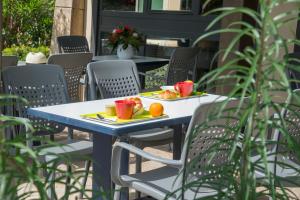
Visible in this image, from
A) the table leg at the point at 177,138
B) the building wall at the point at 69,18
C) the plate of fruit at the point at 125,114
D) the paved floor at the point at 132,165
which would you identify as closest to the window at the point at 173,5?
the building wall at the point at 69,18

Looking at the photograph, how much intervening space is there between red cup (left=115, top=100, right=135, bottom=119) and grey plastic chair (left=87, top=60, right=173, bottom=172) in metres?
0.92

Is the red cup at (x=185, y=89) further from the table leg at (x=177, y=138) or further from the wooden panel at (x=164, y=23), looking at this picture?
A: the wooden panel at (x=164, y=23)

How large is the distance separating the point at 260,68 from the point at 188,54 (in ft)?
13.3

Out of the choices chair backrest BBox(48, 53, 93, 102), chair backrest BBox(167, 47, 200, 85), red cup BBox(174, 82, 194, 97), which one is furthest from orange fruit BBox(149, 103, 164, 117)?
chair backrest BBox(167, 47, 200, 85)

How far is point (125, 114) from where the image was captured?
10.0 ft

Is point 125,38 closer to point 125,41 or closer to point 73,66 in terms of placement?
point 125,41

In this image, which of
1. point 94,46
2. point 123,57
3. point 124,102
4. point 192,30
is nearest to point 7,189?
point 124,102

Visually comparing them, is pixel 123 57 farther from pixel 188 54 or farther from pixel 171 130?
pixel 171 130

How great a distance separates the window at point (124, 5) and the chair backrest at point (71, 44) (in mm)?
1400

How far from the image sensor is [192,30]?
7.61 meters

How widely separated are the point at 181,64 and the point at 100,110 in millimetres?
2230

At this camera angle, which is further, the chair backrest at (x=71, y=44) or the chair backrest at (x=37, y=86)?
the chair backrest at (x=71, y=44)

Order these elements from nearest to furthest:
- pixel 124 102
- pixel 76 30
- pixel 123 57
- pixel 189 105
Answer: pixel 124 102
pixel 189 105
pixel 123 57
pixel 76 30

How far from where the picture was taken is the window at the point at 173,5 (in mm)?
7704
